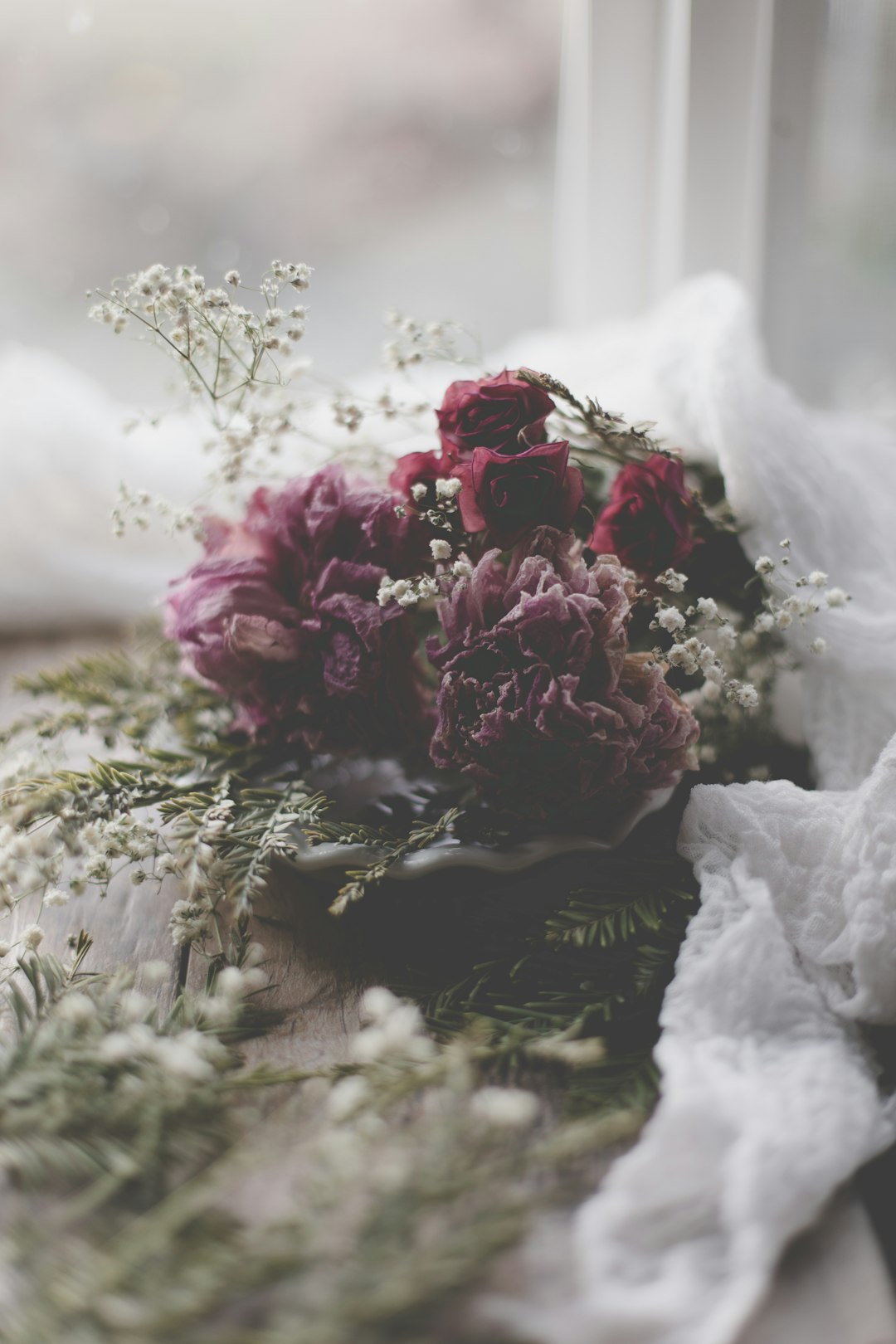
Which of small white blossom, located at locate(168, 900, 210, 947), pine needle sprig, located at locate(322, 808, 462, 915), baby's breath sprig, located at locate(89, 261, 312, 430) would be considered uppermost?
baby's breath sprig, located at locate(89, 261, 312, 430)

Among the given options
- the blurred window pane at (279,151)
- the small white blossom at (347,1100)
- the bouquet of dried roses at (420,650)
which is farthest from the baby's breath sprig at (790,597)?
the blurred window pane at (279,151)

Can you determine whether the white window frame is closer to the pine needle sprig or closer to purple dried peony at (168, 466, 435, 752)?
purple dried peony at (168, 466, 435, 752)

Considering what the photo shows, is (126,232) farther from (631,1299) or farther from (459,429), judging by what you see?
(631,1299)

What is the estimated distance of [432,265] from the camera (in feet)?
3.82

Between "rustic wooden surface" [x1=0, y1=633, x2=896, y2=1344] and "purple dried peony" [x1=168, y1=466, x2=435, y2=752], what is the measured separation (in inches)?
4.7

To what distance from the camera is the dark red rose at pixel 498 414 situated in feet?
1.88

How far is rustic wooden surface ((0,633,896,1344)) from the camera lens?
39 centimetres

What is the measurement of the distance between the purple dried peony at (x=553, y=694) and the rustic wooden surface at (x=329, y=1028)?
14cm

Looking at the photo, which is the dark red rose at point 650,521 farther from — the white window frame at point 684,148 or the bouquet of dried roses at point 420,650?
the white window frame at point 684,148

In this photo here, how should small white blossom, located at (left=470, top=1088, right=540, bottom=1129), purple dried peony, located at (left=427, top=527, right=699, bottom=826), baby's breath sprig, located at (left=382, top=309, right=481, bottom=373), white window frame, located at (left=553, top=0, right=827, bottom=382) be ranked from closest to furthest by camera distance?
small white blossom, located at (left=470, top=1088, right=540, bottom=1129), purple dried peony, located at (left=427, top=527, right=699, bottom=826), baby's breath sprig, located at (left=382, top=309, right=481, bottom=373), white window frame, located at (left=553, top=0, right=827, bottom=382)

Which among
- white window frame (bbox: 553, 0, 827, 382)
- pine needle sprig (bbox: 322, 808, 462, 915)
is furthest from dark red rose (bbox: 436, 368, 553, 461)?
white window frame (bbox: 553, 0, 827, 382)

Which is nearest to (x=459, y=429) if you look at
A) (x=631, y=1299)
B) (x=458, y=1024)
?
(x=458, y=1024)

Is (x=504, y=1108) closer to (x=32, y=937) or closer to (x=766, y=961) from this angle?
(x=766, y=961)

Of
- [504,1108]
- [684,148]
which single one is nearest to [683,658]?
[504,1108]
